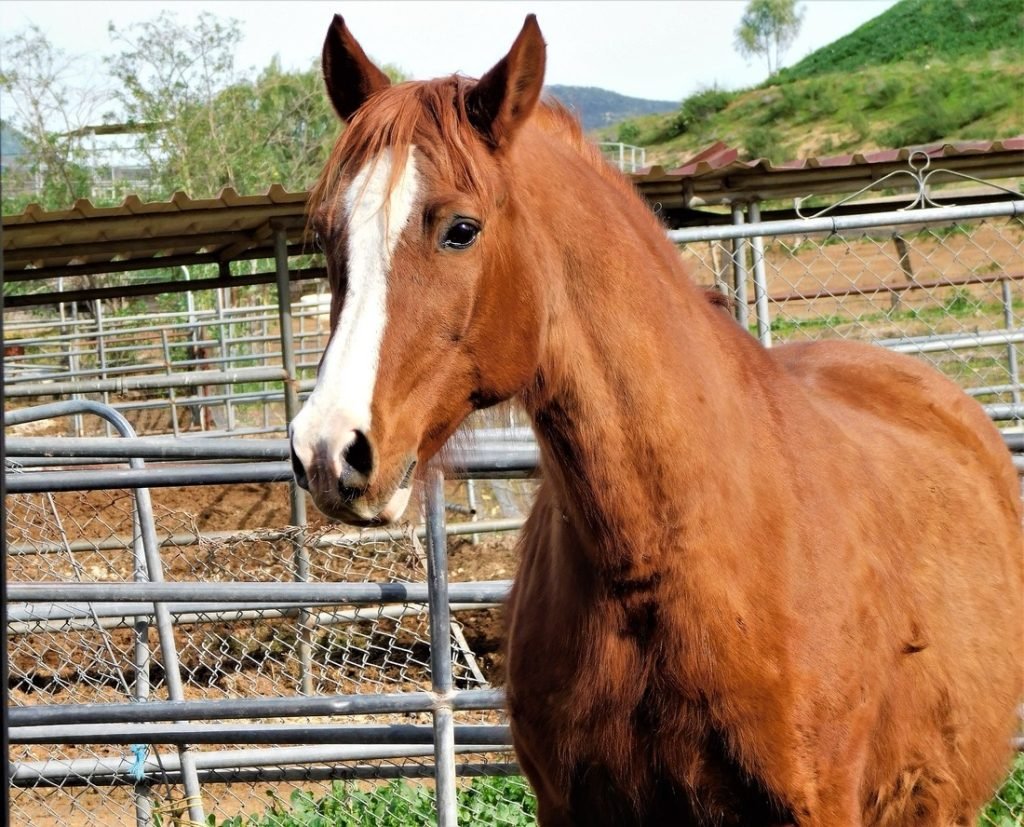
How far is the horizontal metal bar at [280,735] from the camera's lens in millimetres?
3453

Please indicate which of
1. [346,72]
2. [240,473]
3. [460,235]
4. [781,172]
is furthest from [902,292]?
[460,235]

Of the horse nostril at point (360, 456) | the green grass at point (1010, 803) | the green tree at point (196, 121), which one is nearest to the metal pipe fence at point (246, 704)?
the horse nostril at point (360, 456)

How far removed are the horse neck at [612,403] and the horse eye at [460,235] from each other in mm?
192

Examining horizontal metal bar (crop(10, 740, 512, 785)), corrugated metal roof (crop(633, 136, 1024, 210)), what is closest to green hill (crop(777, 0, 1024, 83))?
corrugated metal roof (crop(633, 136, 1024, 210))

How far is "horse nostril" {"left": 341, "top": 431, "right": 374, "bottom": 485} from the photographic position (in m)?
1.91

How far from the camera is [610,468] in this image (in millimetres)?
2330

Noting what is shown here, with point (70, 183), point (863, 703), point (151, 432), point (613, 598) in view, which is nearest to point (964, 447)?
point (863, 703)

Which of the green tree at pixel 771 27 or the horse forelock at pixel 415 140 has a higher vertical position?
the green tree at pixel 771 27

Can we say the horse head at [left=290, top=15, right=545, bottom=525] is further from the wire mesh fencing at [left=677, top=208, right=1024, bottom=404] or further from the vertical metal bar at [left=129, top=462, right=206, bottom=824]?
the vertical metal bar at [left=129, top=462, right=206, bottom=824]

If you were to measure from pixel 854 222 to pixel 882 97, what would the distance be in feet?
138

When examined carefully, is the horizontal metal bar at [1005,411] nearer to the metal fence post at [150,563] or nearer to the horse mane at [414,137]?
the horse mane at [414,137]

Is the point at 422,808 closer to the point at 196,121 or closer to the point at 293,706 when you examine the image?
the point at 293,706

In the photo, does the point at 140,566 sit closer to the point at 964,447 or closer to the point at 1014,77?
the point at 964,447

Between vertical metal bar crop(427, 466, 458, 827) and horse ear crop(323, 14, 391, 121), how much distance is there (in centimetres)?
120
